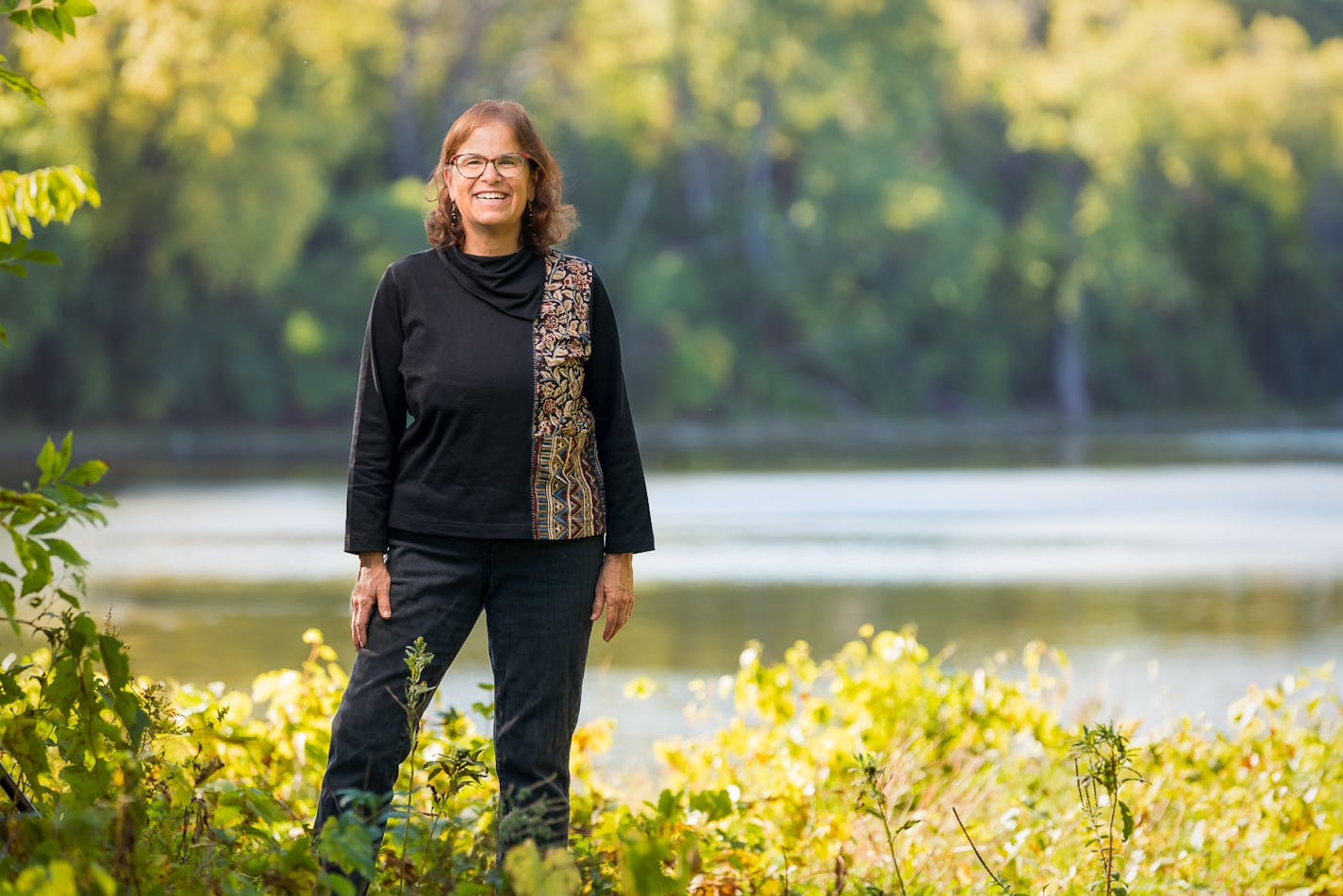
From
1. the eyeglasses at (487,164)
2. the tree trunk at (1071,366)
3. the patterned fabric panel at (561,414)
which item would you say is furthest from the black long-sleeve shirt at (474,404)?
the tree trunk at (1071,366)

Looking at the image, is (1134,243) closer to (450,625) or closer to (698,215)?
(698,215)

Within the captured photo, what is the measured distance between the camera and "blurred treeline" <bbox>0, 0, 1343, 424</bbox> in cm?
3478

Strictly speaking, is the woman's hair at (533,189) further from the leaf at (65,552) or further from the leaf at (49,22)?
the leaf at (65,552)

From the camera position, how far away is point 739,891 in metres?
3.73

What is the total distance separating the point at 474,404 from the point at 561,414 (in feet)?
0.51

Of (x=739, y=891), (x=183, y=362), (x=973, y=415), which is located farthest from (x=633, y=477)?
(x=973, y=415)

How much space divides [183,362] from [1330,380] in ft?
106

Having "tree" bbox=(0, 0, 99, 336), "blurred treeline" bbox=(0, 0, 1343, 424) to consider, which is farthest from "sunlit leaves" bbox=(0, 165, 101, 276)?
"blurred treeline" bbox=(0, 0, 1343, 424)

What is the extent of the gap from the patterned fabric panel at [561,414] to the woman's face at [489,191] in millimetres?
115

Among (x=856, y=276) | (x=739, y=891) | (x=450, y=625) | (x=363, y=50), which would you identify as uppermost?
(x=363, y=50)

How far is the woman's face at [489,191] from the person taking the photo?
3395 millimetres

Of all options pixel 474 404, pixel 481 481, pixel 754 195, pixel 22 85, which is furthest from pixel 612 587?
pixel 754 195

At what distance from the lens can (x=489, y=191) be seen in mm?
3396

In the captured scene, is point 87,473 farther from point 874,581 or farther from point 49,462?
point 874,581
